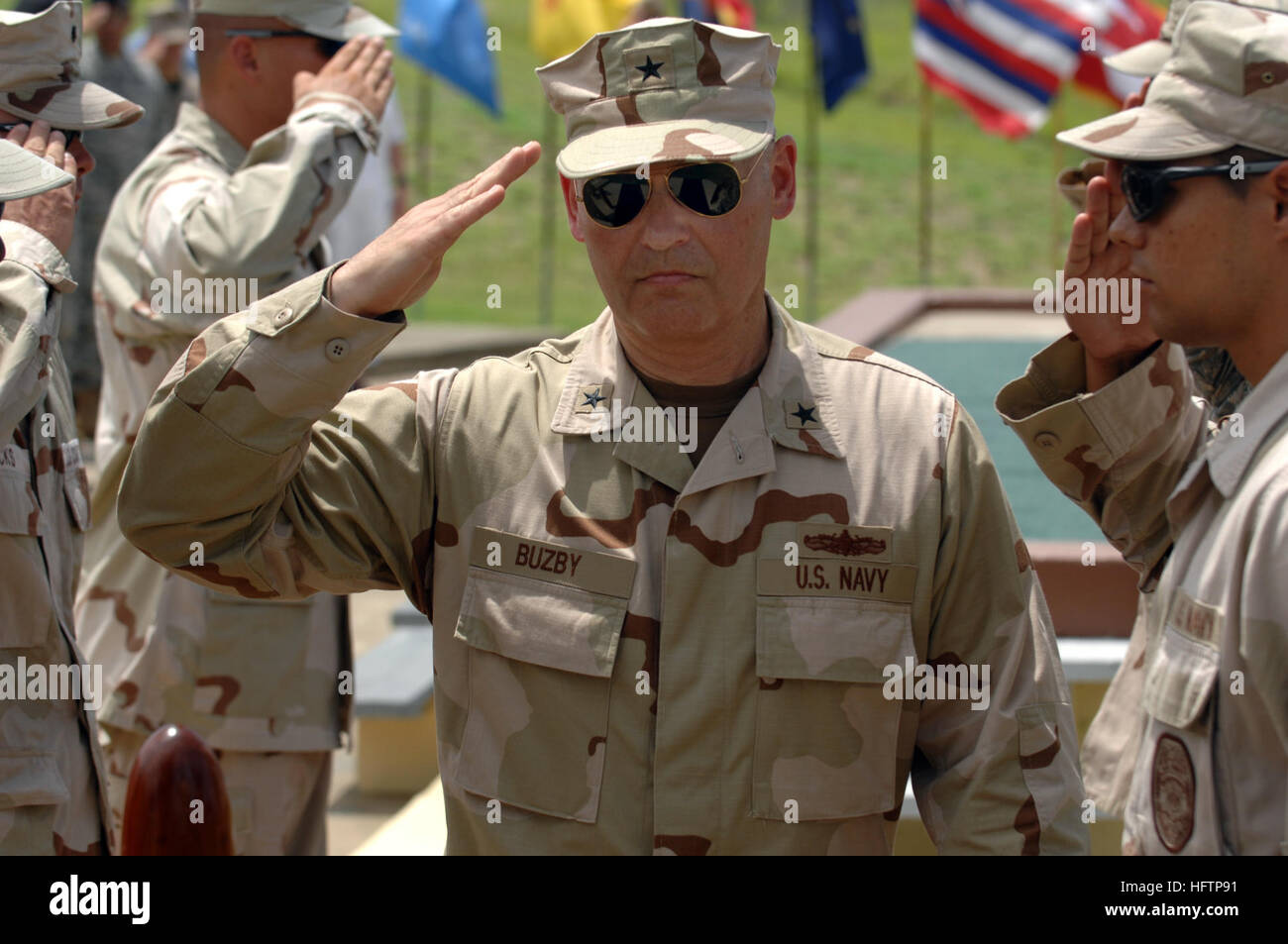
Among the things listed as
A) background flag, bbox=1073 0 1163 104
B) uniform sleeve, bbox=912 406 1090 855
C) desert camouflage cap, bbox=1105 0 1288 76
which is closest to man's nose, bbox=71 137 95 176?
uniform sleeve, bbox=912 406 1090 855

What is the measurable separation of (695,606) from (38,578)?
121 cm

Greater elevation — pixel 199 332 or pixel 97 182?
pixel 97 182

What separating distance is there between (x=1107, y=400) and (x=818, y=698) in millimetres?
745

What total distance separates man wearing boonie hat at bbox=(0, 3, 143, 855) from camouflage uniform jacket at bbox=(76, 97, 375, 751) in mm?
758

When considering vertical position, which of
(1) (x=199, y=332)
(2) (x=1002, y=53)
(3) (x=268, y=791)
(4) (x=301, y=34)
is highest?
(2) (x=1002, y=53)

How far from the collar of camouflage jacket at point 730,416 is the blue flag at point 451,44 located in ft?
38.0

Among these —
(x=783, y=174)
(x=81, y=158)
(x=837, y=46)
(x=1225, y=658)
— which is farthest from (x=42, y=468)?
(x=837, y=46)

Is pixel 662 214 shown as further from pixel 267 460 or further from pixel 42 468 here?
pixel 42 468

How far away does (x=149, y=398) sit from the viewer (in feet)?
13.3

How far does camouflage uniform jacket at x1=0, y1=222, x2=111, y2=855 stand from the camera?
2754 millimetres

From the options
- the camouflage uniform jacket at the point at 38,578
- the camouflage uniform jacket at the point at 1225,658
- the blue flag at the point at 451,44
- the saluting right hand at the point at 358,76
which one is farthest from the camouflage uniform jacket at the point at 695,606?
the blue flag at the point at 451,44

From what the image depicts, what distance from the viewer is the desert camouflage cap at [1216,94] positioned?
2.42 meters

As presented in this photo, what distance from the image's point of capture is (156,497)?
237cm

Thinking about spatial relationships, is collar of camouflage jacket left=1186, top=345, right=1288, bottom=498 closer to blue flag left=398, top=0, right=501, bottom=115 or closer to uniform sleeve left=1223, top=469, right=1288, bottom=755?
uniform sleeve left=1223, top=469, right=1288, bottom=755
